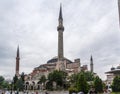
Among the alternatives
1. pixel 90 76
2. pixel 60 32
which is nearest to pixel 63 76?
pixel 90 76

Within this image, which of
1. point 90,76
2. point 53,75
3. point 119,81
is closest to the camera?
point 119,81

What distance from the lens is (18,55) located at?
3994 inches

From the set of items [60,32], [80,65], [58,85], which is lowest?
[58,85]

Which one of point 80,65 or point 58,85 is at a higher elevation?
point 80,65

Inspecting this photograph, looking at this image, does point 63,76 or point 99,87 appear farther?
point 63,76

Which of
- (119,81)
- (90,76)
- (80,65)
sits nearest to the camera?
(119,81)

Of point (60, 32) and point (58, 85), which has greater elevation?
point (60, 32)

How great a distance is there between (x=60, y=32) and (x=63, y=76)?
15518 millimetres

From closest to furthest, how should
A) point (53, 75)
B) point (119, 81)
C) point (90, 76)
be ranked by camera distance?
1. point (119, 81)
2. point (53, 75)
3. point (90, 76)

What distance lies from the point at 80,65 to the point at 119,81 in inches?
2315

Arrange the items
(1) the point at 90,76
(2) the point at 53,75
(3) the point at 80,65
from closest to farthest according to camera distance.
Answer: (2) the point at 53,75 < (1) the point at 90,76 < (3) the point at 80,65

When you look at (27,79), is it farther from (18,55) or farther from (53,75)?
(53,75)

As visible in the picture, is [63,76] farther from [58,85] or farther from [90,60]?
[90,60]

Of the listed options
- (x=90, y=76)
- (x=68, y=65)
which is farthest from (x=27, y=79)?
(x=90, y=76)
